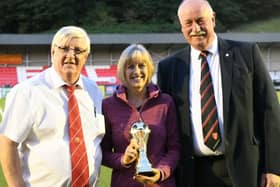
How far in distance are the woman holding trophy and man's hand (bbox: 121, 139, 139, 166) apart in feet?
0.14

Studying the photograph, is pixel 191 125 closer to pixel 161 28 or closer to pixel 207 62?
pixel 207 62

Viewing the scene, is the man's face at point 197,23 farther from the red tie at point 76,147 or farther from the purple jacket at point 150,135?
the red tie at point 76,147

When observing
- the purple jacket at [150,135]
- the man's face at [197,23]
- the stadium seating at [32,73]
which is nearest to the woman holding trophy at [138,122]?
the purple jacket at [150,135]

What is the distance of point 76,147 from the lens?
290cm

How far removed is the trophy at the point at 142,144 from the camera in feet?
9.87

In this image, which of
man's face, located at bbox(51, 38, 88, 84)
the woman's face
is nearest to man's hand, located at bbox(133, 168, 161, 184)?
the woman's face

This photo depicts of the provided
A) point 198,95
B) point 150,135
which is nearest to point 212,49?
point 198,95

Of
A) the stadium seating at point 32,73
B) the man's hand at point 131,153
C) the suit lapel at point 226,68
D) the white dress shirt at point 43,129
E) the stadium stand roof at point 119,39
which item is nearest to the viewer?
the white dress shirt at point 43,129

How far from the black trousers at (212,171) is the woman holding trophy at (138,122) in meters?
0.22

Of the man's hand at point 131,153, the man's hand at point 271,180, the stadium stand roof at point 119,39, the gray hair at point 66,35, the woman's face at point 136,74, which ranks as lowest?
the man's hand at point 271,180

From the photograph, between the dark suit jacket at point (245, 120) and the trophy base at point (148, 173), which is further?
the dark suit jacket at point (245, 120)

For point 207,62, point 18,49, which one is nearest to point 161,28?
point 18,49

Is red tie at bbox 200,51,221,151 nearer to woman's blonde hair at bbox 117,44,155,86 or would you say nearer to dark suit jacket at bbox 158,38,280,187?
dark suit jacket at bbox 158,38,280,187

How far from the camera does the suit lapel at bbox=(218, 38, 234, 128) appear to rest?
10.8 ft
